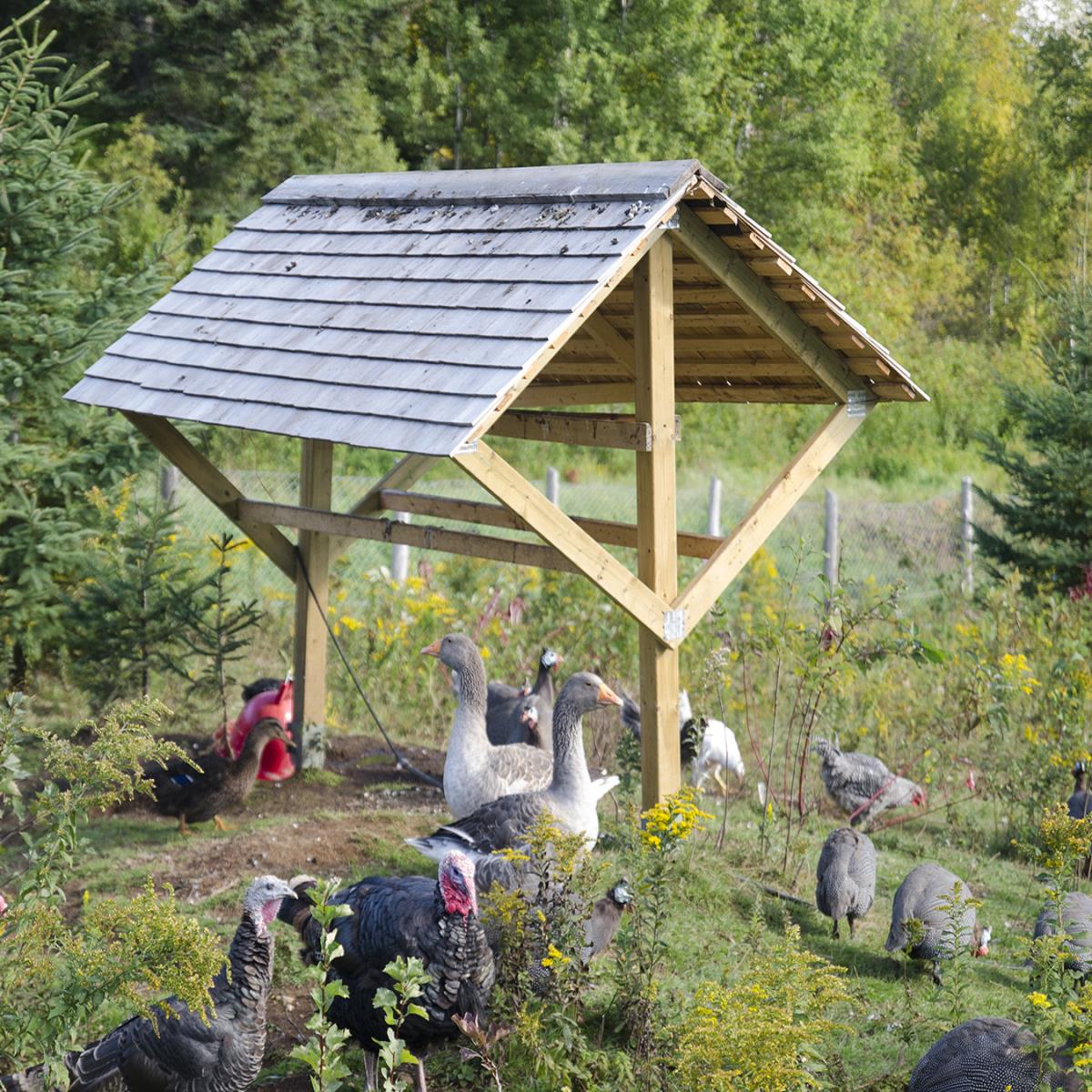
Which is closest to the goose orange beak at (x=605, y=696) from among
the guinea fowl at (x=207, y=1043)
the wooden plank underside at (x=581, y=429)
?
the wooden plank underside at (x=581, y=429)

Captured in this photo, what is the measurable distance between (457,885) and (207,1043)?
0.97 m

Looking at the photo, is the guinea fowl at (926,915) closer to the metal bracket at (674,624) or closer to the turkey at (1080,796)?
the turkey at (1080,796)

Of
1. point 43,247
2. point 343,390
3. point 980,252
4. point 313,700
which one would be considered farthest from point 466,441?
point 980,252

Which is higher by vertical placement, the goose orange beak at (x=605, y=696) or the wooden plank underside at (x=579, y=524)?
the wooden plank underside at (x=579, y=524)

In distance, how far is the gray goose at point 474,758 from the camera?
23.3 ft

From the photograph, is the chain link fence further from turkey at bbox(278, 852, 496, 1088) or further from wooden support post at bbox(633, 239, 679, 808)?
turkey at bbox(278, 852, 496, 1088)

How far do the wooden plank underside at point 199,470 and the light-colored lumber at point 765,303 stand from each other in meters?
3.45

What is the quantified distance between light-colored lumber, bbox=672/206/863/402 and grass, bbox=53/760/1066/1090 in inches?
94.3

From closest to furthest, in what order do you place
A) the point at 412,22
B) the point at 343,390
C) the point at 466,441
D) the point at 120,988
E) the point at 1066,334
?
the point at 120,988 → the point at 466,441 → the point at 343,390 → the point at 1066,334 → the point at 412,22

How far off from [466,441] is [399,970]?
80.2 inches

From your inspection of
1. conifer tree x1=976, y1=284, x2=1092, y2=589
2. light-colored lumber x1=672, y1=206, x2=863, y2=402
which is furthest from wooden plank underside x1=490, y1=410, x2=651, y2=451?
conifer tree x1=976, y1=284, x2=1092, y2=589

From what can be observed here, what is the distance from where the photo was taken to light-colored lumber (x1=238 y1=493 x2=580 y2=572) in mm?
6746

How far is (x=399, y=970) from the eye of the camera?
4098mm

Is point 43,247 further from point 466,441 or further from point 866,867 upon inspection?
point 866,867
